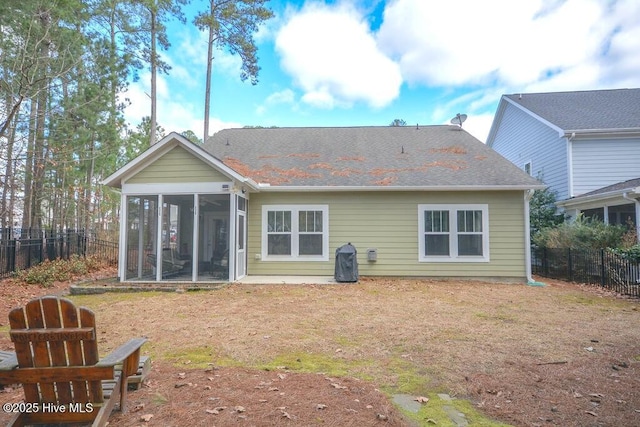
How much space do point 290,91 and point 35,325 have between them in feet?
75.2

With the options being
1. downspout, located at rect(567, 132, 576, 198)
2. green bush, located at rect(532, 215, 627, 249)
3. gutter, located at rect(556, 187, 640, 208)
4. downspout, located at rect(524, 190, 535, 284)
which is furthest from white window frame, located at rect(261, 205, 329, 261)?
downspout, located at rect(567, 132, 576, 198)

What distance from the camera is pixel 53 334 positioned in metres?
2.35

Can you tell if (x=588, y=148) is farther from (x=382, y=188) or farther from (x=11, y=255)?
(x=11, y=255)

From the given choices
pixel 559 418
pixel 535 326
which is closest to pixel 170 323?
pixel 559 418

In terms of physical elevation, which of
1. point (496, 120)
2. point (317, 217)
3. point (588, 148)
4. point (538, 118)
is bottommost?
point (317, 217)

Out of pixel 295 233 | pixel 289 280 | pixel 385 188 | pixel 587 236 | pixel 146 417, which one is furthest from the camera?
pixel 587 236

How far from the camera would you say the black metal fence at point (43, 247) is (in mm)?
9953

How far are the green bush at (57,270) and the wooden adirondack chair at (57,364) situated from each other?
905 centimetres

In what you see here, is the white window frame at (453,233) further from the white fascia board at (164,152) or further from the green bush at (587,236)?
the white fascia board at (164,152)

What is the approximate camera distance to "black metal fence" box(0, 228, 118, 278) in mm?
9953

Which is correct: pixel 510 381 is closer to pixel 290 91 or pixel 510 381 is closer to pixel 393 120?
pixel 290 91

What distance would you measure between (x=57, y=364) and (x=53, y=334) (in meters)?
0.23

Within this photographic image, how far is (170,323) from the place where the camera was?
5.79 meters

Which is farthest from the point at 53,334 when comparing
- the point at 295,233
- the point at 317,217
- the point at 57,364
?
the point at 317,217
